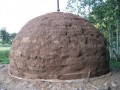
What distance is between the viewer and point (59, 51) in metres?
8.52

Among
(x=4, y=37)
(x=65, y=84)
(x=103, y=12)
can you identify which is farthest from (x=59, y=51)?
(x=4, y=37)

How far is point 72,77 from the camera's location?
27.7 ft

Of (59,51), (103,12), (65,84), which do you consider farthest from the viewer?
(103,12)

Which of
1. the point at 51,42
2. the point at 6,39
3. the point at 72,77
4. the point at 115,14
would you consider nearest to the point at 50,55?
the point at 51,42

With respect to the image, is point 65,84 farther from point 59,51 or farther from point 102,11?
point 102,11

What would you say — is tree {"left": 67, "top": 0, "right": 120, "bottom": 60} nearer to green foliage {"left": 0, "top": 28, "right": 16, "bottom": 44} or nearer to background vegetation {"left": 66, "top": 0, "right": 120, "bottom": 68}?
background vegetation {"left": 66, "top": 0, "right": 120, "bottom": 68}

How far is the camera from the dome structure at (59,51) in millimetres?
8484

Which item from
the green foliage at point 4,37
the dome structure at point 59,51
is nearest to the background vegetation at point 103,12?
the dome structure at point 59,51

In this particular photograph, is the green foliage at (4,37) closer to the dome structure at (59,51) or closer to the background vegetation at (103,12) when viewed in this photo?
the background vegetation at (103,12)

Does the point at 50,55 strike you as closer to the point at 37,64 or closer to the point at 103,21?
the point at 37,64

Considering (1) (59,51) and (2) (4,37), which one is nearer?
(1) (59,51)

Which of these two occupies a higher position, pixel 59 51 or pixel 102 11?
pixel 102 11

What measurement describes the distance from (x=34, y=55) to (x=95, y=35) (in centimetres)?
250

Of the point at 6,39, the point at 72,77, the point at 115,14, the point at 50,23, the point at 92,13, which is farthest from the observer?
the point at 6,39
